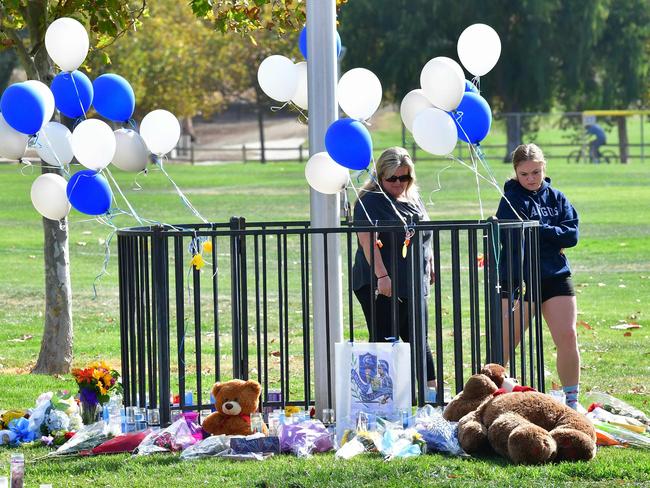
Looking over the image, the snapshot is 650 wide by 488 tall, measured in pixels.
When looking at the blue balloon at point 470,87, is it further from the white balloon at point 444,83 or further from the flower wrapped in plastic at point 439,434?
the flower wrapped in plastic at point 439,434

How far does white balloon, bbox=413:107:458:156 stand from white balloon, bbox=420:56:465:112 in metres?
0.09

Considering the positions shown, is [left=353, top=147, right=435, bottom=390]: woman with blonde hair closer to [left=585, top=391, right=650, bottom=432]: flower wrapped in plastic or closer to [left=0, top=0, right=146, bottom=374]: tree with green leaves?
[left=585, top=391, right=650, bottom=432]: flower wrapped in plastic

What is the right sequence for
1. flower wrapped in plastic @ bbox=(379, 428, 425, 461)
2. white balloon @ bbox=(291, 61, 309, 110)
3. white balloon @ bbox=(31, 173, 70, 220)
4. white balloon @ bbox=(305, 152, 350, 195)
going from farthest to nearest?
1. white balloon @ bbox=(291, 61, 309, 110)
2. white balloon @ bbox=(31, 173, 70, 220)
3. white balloon @ bbox=(305, 152, 350, 195)
4. flower wrapped in plastic @ bbox=(379, 428, 425, 461)

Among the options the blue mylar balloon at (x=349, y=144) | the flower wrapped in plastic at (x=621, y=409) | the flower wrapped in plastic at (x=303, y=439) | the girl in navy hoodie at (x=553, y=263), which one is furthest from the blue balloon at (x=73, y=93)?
the flower wrapped in plastic at (x=621, y=409)

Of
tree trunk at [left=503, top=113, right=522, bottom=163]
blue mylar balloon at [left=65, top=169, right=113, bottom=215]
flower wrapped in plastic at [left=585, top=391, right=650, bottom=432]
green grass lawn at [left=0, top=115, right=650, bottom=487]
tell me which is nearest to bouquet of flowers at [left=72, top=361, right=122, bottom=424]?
green grass lawn at [left=0, top=115, right=650, bottom=487]

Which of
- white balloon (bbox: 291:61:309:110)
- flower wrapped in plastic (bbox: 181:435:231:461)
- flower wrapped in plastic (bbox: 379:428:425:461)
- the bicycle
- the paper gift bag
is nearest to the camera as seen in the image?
flower wrapped in plastic (bbox: 379:428:425:461)

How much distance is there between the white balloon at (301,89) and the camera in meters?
7.70

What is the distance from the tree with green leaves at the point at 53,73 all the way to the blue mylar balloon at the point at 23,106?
2298mm

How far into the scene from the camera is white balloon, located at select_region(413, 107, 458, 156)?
6797mm

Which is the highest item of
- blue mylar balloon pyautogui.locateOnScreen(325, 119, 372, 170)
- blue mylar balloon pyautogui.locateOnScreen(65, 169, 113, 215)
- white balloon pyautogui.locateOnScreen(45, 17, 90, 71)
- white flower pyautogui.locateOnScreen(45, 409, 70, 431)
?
white balloon pyautogui.locateOnScreen(45, 17, 90, 71)

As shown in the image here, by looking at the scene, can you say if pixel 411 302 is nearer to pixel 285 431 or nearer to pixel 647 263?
pixel 285 431

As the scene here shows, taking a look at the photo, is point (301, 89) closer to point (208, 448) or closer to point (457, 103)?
point (457, 103)

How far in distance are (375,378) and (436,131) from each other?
54.0 inches

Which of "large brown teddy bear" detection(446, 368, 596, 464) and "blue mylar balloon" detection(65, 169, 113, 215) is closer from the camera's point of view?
"large brown teddy bear" detection(446, 368, 596, 464)
